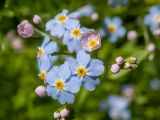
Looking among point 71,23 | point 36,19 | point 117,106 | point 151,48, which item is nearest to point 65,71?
point 71,23

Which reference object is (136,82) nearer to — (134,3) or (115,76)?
(134,3)

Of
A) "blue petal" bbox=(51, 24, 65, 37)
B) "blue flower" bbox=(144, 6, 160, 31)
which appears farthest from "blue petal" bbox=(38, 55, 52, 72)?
"blue flower" bbox=(144, 6, 160, 31)

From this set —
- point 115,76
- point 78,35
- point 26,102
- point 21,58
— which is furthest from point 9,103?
point 78,35

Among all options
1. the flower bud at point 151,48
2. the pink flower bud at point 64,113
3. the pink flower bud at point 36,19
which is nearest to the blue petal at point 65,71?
the pink flower bud at point 64,113

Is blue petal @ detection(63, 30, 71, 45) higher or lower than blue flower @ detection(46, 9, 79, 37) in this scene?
lower

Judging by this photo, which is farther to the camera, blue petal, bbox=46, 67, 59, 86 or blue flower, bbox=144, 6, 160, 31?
blue flower, bbox=144, 6, 160, 31

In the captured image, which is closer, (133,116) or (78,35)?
(78,35)

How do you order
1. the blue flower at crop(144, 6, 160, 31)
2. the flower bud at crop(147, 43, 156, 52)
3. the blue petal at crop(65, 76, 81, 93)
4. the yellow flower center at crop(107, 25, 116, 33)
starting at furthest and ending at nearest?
1. the yellow flower center at crop(107, 25, 116, 33)
2. the blue flower at crop(144, 6, 160, 31)
3. the flower bud at crop(147, 43, 156, 52)
4. the blue petal at crop(65, 76, 81, 93)

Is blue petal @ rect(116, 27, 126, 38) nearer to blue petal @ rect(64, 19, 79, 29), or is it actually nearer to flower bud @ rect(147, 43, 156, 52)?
flower bud @ rect(147, 43, 156, 52)
